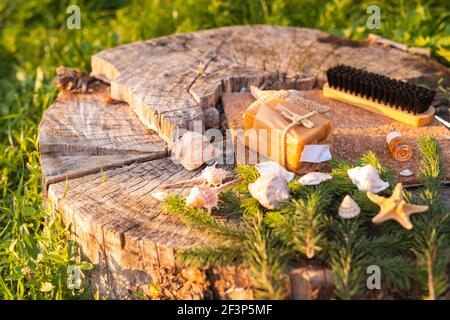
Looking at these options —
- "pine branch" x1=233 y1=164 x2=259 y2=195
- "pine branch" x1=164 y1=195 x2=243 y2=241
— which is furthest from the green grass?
"pine branch" x1=233 y1=164 x2=259 y2=195

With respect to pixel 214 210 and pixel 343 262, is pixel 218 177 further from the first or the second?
pixel 343 262

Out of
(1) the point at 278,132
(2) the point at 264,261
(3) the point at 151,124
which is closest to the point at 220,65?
(3) the point at 151,124

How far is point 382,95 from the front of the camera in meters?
2.93

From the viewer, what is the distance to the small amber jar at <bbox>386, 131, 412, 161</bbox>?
2564 millimetres

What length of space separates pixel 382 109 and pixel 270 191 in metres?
1.04

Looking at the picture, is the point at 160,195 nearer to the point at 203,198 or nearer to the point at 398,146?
the point at 203,198

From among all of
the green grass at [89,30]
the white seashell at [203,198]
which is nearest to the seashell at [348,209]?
the white seashell at [203,198]

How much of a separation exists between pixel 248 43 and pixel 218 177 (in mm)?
1521

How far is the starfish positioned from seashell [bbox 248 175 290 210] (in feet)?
1.06

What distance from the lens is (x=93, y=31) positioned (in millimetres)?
4645

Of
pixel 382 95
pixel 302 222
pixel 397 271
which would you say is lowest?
pixel 397 271

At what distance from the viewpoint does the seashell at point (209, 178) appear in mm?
2389

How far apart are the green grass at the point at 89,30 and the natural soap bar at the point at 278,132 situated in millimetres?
1126
